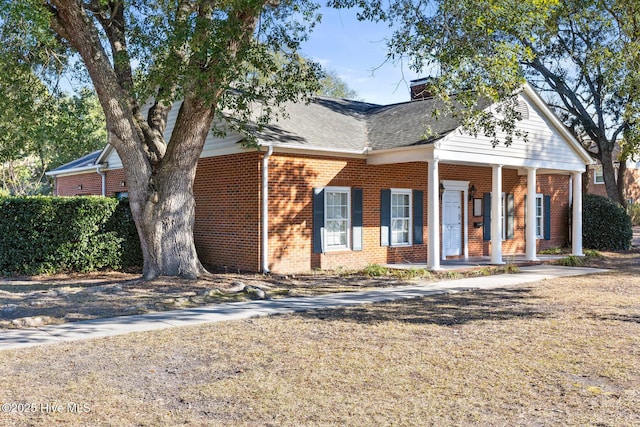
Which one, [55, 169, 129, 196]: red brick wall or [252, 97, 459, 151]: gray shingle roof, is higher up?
[252, 97, 459, 151]: gray shingle roof

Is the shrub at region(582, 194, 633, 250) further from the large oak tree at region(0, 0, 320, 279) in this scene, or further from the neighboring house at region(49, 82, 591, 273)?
the large oak tree at region(0, 0, 320, 279)

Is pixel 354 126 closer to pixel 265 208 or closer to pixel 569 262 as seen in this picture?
pixel 265 208

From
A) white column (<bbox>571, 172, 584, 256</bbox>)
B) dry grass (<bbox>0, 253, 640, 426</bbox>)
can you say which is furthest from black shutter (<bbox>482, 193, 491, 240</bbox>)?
dry grass (<bbox>0, 253, 640, 426</bbox>)

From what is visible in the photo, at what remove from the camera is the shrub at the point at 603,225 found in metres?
22.6

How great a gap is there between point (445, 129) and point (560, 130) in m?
5.43

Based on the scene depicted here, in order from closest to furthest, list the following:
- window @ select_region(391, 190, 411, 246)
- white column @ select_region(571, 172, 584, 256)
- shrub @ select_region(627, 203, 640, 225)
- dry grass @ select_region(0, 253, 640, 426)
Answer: dry grass @ select_region(0, 253, 640, 426) < window @ select_region(391, 190, 411, 246) < white column @ select_region(571, 172, 584, 256) < shrub @ select_region(627, 203, 640, 225)

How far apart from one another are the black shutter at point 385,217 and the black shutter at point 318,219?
83.0 inches

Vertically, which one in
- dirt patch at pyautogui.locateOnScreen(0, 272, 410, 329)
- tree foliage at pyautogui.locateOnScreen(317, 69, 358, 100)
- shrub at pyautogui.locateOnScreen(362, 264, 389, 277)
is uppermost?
tree foliage at pyautogui.locateOnScreen(317, 69, 358, 100)

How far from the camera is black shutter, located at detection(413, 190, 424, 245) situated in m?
17.6

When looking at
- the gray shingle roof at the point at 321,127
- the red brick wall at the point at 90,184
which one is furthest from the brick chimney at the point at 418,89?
the red brick wall at the point at 90,184

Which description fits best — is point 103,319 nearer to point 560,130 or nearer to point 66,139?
point 66,139

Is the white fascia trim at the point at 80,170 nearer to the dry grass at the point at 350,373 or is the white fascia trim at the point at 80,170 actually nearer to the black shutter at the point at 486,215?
the black shutter at the point at 486,215

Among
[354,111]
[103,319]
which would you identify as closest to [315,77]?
[354,111]

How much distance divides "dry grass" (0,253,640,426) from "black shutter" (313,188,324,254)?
5966mm
